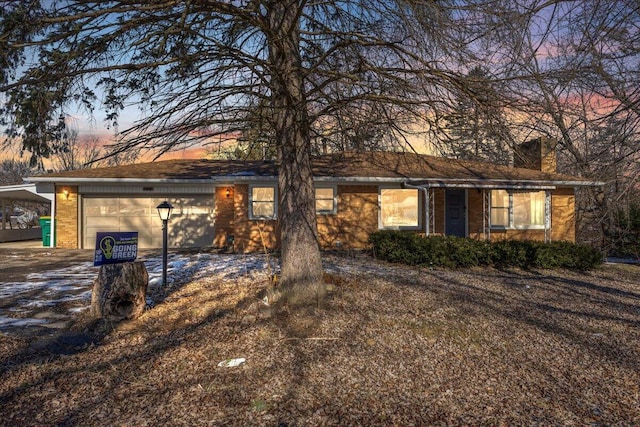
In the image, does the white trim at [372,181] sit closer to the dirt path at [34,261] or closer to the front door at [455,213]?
the front door at [455,213]

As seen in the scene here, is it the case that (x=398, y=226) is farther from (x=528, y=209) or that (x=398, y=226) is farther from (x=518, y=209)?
(x=528, y=209)

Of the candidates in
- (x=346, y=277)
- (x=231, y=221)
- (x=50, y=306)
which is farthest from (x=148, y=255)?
(x=346, y=277)

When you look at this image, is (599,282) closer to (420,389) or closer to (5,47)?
(420,389)

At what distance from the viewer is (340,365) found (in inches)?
153

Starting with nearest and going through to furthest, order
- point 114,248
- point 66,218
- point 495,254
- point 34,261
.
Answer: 1. point 114,248
2. point 495,254
3. point 34,261
4. point 66,218

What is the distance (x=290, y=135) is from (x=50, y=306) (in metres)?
4.30

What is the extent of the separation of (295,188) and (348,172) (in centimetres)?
760

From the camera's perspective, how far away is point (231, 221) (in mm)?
14023

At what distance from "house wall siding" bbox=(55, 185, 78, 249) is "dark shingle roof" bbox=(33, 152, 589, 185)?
0.69 metres

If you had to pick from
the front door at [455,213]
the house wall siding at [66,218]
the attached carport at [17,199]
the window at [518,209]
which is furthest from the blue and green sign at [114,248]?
the window at [518,209]

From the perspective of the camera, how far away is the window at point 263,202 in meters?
12.9

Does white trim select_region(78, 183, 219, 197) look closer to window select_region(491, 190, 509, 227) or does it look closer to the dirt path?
the dirt path

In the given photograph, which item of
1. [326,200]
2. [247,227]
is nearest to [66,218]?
[247,227]

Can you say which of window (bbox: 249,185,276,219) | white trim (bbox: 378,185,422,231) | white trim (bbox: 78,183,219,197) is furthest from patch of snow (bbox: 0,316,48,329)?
white trim (bbox: 378,185,422,231)
